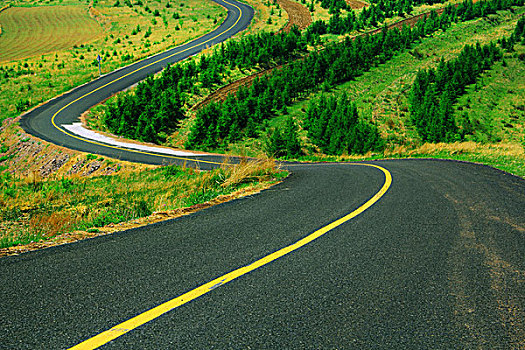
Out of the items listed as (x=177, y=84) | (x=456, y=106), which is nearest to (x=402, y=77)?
(x=456, y=106)

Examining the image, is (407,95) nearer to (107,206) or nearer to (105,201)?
(105,201)

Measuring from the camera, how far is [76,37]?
2238 inches

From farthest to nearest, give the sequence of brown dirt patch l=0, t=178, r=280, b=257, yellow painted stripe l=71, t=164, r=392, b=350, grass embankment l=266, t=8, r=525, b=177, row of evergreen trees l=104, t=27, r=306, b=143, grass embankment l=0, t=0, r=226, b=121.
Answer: grass embankment l=0, t=0, r=226, b=121, grass embankment l=266, t=8, r=525, b=177, row of evergreen trees l=104, t=27, r=306, b=143, brown dirt patch l=0, t=178, r=280, b=257, yellow painted stripe l=71, t=164, r=392, b=350

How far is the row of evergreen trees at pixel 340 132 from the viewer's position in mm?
31719

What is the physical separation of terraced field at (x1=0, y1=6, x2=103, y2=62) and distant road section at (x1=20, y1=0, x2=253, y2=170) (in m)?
19.0

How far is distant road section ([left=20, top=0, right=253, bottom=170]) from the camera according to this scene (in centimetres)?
2002

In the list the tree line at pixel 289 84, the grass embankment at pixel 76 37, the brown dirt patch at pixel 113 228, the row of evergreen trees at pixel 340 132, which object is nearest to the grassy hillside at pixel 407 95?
the tree line at pixel 289 84

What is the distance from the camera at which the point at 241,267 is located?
346cm

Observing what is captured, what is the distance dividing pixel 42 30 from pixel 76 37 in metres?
7.88

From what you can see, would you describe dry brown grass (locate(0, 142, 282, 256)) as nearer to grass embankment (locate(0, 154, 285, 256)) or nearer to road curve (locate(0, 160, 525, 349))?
grass embankment (locate(0, 154, 285, 256))

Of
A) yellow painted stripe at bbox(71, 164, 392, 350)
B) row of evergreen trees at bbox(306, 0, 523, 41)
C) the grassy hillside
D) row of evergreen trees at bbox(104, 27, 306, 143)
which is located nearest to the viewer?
yellow painted stripe at bbox(71, 164, 392, 350)

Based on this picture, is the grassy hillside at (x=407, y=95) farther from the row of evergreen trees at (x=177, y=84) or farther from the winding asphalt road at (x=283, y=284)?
the winding asphalt road at (x=283, y=284)

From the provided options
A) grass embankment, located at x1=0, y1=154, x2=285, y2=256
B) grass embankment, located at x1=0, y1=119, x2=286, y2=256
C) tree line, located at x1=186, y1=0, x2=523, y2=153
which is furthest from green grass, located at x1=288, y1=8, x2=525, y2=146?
grass embankment, located at x1=0, y1=154, x2=285, y2=256

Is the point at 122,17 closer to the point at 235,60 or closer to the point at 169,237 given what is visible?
the point at 235,60
